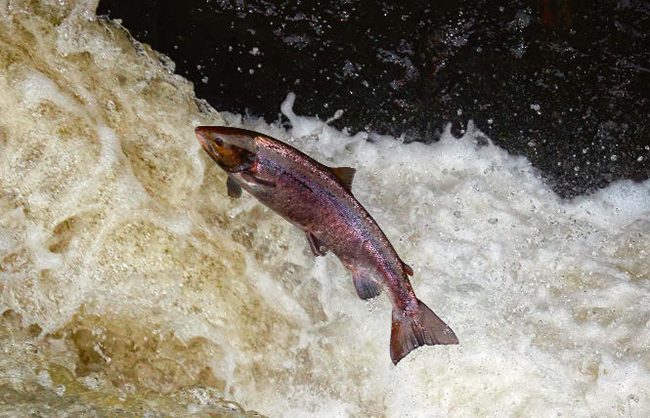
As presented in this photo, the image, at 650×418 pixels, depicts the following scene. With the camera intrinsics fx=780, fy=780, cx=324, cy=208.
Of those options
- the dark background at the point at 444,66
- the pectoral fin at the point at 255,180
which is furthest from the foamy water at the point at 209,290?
the pectoral fin at the point at 255,180

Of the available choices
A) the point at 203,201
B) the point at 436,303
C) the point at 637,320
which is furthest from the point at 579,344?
the point at 203,201

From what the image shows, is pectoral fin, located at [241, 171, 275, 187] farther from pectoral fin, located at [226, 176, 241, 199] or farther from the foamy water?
the foamy water

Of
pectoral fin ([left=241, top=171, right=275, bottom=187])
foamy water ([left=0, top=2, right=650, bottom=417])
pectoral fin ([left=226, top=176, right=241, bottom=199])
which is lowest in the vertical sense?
foamy water ([left=0, top=2, right=650, bottom=417])

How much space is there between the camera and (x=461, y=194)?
2.70 meters

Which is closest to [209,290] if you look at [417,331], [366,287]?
[366,287]

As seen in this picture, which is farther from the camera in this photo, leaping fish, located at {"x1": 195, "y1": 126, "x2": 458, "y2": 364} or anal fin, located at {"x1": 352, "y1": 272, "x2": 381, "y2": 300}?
anal fin, located at {"x1": 352, "y1": 272, "x2": 381, "y2": 300}

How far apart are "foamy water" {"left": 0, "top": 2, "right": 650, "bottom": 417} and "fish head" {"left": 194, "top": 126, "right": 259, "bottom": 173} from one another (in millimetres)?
520

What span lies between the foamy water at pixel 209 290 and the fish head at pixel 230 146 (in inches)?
20.5

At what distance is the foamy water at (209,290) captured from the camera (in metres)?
2.45

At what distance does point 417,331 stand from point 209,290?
72 centimetres

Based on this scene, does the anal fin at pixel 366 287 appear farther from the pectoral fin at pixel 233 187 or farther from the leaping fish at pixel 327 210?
the pectoral fin at pixel 233 187

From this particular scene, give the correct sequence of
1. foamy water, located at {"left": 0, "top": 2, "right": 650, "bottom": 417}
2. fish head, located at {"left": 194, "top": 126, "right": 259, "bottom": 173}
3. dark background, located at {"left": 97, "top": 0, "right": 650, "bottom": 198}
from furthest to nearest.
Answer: dark background, located at {"left": 97, "top": 0, "right": 650, "bottom": 198} → foamy water, located at {"left": 0, "top": 2, "right": 650, "bottom": 417} → fish head, located at {"left": 194, "top": 126, "right": 259, "bottom": 173}

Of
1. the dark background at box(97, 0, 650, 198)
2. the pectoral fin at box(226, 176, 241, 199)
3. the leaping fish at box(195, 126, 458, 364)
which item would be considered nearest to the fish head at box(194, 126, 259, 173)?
the leaping fish at box(195, 126, 458, 364)

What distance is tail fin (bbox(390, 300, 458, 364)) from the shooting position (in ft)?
7.22
